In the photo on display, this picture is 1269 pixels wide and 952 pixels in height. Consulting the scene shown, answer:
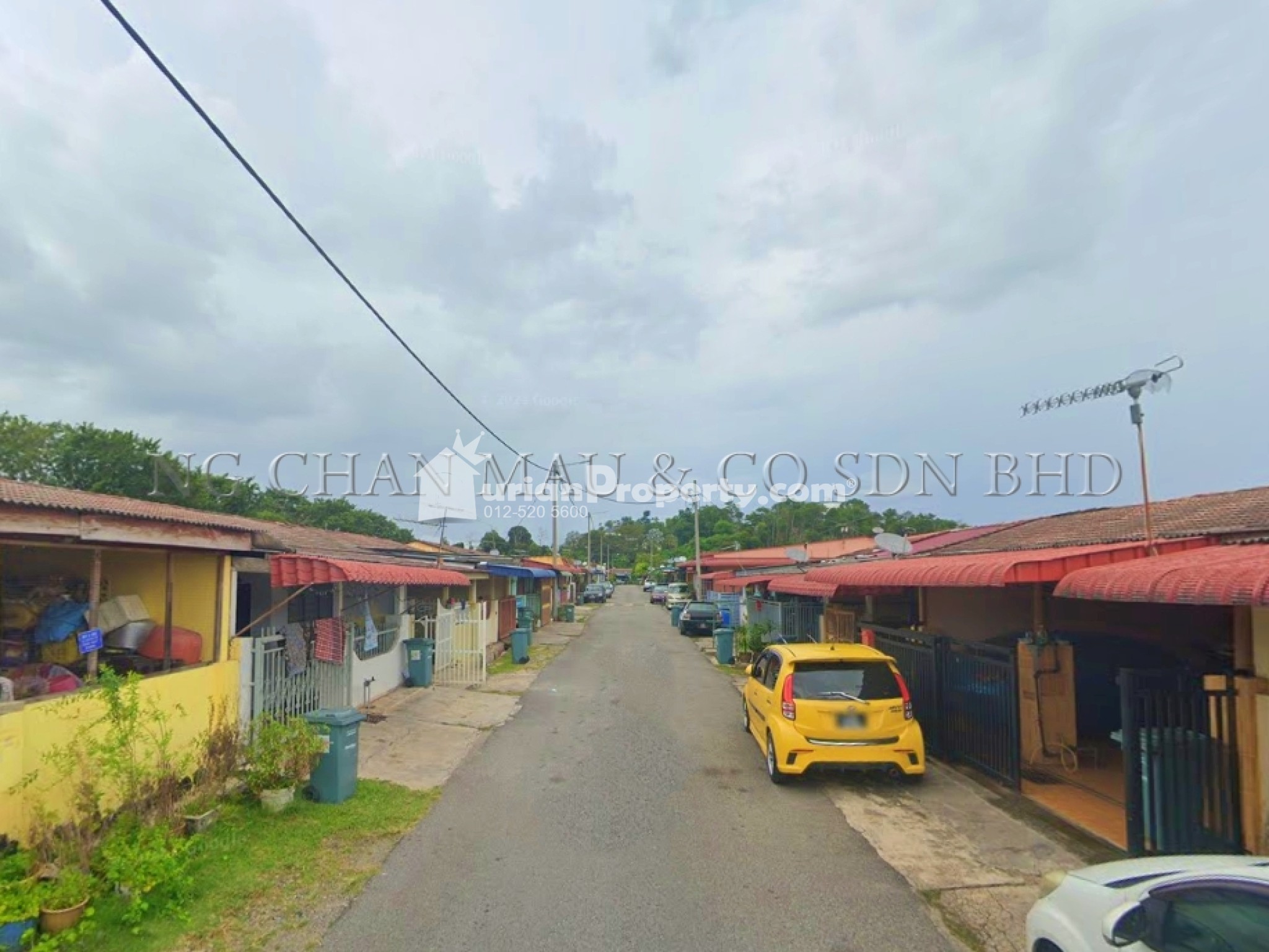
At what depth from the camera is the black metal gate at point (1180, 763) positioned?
5.54 meters

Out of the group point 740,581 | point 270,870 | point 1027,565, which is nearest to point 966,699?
point 1027,565

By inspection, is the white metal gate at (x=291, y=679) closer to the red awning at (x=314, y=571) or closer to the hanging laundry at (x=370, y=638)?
the hanging laundry at (x=370, y=638)

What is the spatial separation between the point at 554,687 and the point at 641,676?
101 inches

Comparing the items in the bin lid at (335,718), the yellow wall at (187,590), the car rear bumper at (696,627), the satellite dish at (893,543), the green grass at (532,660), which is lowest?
the car rear bumper at (696,627)

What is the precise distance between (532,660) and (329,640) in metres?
10.8

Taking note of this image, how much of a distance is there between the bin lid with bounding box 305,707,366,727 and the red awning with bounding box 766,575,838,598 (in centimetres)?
810

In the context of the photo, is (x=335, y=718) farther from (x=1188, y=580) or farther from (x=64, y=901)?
(x=1188, y=580)

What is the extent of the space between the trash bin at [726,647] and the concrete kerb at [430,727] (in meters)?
6.47

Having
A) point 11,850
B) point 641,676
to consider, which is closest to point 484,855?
point 11,850

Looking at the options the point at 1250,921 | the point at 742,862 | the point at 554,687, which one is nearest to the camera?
the point at 1250,921

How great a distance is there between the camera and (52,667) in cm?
687

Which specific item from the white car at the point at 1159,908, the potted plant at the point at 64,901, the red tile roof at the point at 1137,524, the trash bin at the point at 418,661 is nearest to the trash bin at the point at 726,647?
the red tile roof at the point at 1137,524

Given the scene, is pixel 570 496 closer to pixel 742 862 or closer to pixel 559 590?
pixel 559 590

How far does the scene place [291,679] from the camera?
385 inches
